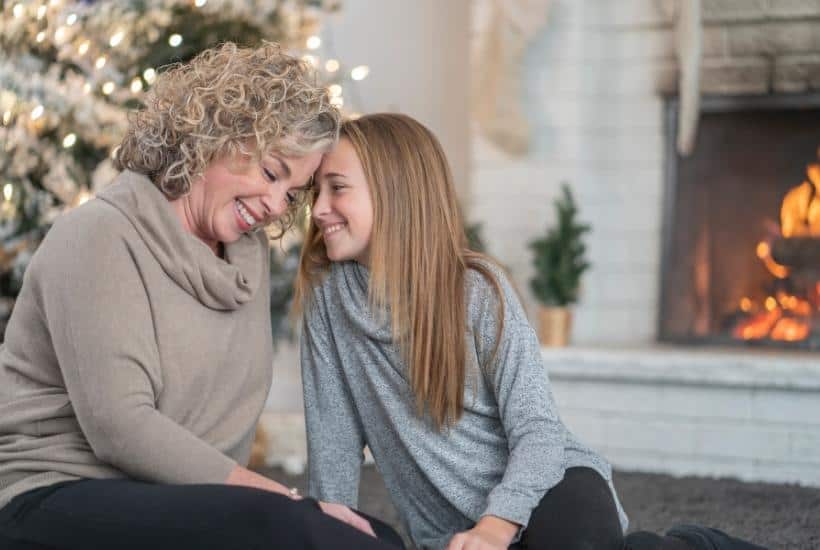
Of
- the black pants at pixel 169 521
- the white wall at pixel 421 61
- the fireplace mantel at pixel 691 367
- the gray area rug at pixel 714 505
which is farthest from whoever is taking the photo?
the white wall at pixel 421 61

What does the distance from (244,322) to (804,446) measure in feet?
5.70

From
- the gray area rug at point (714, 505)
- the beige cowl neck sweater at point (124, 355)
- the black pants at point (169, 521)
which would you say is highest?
the beige cowl neck sweater at point (124, 355)

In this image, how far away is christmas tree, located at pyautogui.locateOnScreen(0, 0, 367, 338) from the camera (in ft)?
8.29

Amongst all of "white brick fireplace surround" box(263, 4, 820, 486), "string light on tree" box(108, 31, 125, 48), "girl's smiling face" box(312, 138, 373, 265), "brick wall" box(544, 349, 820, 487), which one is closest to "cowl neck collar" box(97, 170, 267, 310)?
"girl's smiling face" box(312, 138, 373, 265)

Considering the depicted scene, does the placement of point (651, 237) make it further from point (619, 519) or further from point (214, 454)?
point (214, 454)

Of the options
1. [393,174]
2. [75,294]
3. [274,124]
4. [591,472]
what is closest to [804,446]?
[591,472]

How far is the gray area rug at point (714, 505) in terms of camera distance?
2.25m

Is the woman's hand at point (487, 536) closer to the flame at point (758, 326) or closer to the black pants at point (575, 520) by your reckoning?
the black pants at point (575, 520)

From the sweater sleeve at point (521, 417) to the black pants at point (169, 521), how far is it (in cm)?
32

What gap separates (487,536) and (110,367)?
0.52 meters

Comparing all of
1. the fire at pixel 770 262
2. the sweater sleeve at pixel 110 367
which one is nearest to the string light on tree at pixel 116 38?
the sweater sleeve at pixel 110 367

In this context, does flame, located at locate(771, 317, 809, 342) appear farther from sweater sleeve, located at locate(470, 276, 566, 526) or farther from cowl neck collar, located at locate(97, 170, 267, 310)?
cowl neck collar, located at locate(97, 170, 267, 310)

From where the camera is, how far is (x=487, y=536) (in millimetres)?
1437

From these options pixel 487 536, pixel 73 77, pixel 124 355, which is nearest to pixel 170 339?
pixel 124 355
